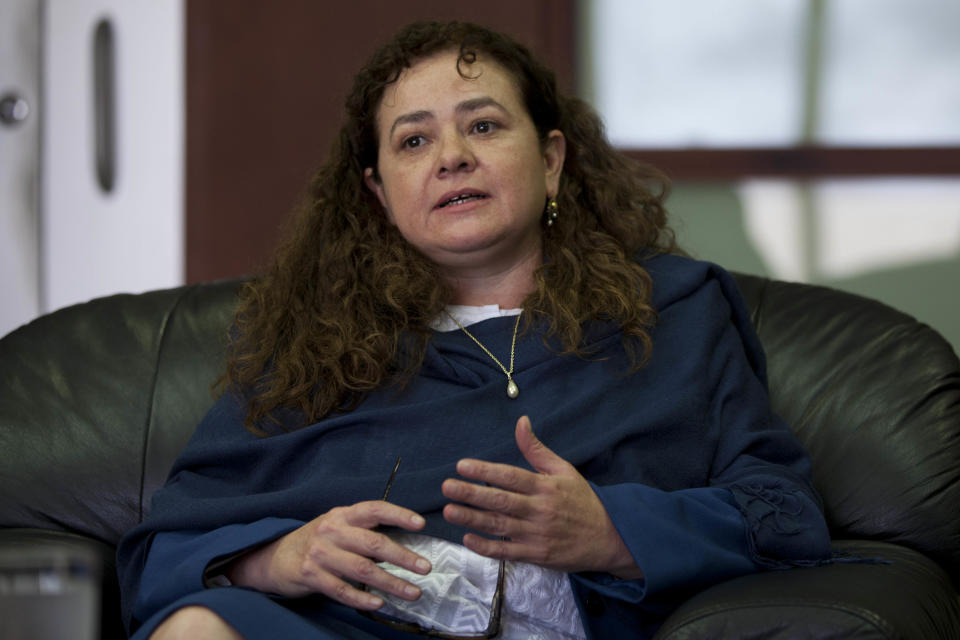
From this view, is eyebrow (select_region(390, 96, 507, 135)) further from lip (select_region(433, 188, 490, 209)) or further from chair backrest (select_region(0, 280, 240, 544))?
chair backrest (select_region(0, 280, 240, 544))

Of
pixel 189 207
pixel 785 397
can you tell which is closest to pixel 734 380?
pixel 785 397

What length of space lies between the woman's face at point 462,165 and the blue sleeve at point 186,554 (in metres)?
0.55

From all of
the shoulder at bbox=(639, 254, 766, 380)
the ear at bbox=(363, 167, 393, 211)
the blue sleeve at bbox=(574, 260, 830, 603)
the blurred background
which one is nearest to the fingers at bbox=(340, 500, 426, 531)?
the blue sleeve at bbox=(574, 260, 830, 603)

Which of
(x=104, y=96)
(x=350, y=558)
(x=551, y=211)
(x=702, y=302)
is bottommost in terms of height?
(x=350, y=558)

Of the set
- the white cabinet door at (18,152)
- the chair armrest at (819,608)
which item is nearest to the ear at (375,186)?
the chair armrest at (819,608)

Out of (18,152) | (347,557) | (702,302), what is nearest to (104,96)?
(18,152)

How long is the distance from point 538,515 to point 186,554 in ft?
1.82

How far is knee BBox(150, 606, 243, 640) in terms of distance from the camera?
56.1 inches

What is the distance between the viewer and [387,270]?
2.00 m

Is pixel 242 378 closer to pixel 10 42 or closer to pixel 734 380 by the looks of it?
pixel 734 380

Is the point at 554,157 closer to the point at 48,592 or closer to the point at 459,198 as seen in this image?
the point at 459,198

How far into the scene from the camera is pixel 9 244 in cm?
359

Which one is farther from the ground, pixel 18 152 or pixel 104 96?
pixel 104 96

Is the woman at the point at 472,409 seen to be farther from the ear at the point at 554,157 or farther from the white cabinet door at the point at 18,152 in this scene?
the white cabinet door at the point at 18,152
